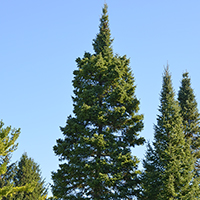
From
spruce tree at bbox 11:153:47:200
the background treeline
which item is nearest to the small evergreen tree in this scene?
spruce tree at bbox 11:153:47:200

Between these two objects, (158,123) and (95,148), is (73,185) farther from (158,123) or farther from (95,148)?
(158,123)

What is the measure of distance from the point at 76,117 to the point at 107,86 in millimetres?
3398

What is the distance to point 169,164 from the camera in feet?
68.1

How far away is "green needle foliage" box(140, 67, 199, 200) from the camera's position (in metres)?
20.1

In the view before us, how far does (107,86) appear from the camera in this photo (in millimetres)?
22516

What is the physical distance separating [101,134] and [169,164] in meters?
5.51

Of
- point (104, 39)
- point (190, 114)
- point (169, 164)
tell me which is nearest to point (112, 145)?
point (169, 164)

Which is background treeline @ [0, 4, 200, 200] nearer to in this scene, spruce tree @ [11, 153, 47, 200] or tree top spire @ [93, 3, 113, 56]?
tree top spire @ [93, 3, 113, 56]

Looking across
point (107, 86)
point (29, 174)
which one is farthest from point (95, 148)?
point (29, 174)

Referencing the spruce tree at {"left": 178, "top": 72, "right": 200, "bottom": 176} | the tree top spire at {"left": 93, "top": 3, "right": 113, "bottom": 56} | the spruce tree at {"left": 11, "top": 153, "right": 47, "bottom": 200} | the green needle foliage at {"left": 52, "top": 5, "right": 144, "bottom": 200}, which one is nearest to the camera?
the green needle foliage at {"left": 52, "top": 5, "right": 144, "bottom": 200}

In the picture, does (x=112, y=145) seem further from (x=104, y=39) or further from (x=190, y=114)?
(x=190, y=114)

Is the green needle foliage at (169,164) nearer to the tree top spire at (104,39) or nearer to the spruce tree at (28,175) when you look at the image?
the tree top spire at (104,39)

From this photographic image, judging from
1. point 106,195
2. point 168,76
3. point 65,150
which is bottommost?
point 106,195

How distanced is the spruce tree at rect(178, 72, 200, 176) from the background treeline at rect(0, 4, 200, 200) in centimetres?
723
